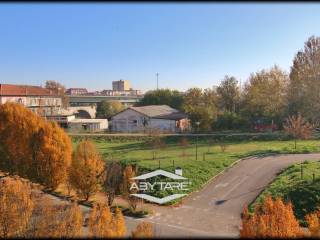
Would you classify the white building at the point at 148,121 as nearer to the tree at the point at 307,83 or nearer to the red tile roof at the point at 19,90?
the tree at the point at 307,83

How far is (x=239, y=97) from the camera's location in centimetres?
4822

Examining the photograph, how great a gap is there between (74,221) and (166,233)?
371cm

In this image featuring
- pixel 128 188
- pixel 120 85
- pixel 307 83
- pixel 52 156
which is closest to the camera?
pixel 128 188

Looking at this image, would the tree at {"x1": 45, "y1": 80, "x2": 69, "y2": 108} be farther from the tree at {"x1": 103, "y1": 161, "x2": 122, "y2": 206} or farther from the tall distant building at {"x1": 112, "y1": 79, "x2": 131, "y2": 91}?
the tall distant building at {"x1": 112, "y1": 79, "x2": 131, "y2": 91}

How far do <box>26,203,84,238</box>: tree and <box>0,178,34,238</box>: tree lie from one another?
33 centimetres

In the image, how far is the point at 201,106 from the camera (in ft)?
133

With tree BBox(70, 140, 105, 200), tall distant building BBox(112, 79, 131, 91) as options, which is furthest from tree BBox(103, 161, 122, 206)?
tall distant building BBox(112, 79, 131, 91)

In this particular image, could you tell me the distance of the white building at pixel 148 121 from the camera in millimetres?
41031

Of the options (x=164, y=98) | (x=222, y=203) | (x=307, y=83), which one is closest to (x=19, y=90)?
(x=164, y=98)

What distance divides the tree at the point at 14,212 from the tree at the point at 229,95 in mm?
35691

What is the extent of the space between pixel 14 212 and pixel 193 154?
1527 cm

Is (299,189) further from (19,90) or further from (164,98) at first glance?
(19,90)

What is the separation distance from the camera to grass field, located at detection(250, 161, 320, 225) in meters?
17.3

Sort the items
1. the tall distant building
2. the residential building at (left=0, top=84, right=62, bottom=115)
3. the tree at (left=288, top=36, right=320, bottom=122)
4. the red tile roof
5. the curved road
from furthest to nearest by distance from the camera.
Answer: the tall distant building → the red tile roof → the residential building at (left=0, top=84, right=62, bottom=115) → the tree at (left=288, top=36, right=320, bottom=122) → the curved road
